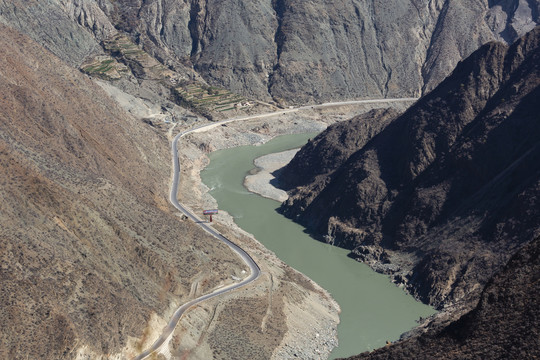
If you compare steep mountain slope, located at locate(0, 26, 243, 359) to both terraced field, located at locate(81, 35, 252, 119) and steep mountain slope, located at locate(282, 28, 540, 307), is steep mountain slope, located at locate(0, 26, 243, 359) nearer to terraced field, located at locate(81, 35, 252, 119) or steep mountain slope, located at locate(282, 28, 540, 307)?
steep mountain slope, located at locate(282, 28, 540, 307)

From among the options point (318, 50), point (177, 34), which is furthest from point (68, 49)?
point (318, 50)

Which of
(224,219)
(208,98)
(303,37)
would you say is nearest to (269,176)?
(224,219)

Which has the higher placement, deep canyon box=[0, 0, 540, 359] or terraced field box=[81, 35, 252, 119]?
deep canyon box=[0, 0, 540, 359]

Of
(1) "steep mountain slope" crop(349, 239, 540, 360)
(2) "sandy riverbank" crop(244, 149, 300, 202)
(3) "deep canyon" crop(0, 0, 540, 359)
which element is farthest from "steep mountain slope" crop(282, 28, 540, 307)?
(1) "steep mountain slope" crop(349, 239, 540, 360)

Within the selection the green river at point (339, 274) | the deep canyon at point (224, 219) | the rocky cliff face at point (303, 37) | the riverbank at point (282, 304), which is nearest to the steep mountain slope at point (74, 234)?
the deep canyon at point (224, 219)

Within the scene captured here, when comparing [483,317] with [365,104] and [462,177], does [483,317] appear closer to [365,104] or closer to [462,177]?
[462,177]
